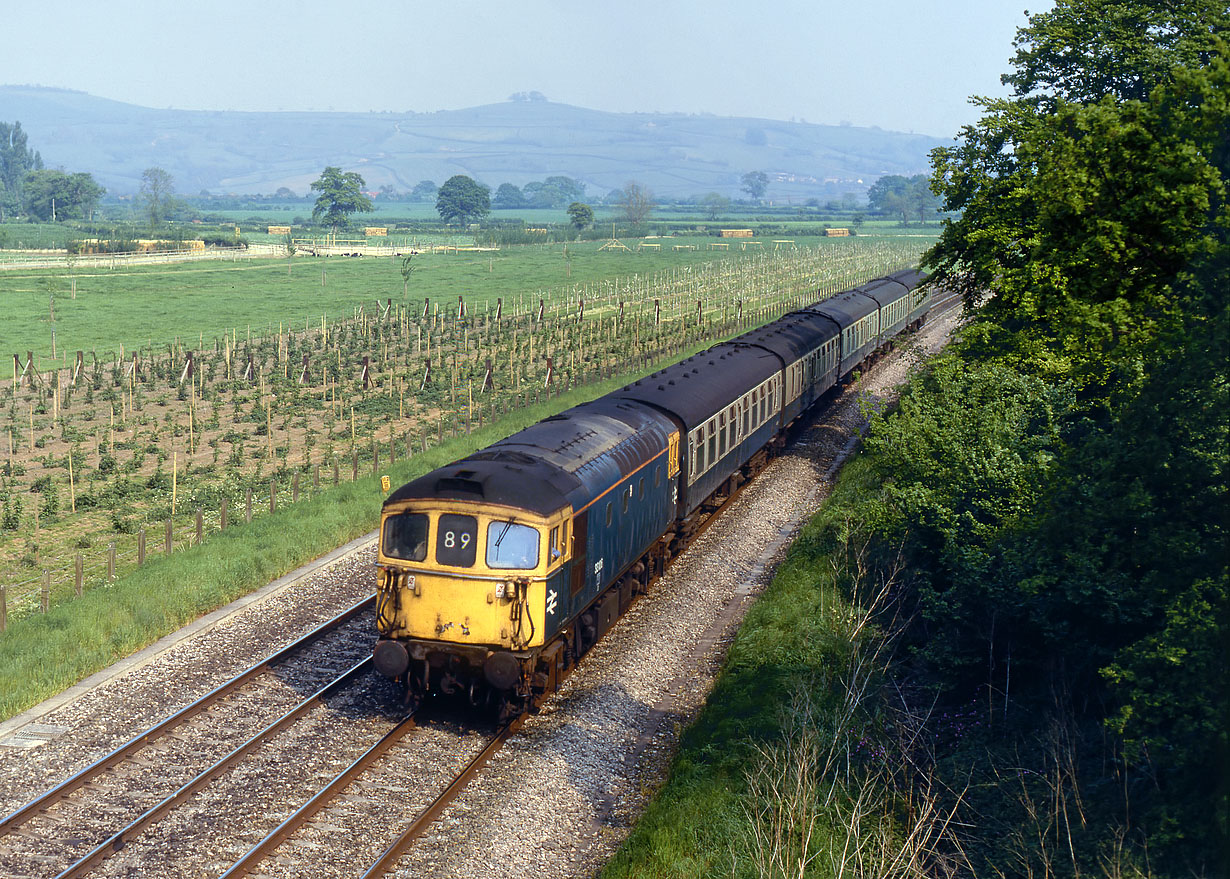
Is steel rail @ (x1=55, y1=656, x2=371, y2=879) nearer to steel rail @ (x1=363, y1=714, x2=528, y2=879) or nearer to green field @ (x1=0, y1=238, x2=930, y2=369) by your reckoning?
steel rail @ (x1=363, y1=714, x2=528, y2=879)

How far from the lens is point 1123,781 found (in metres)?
13.5

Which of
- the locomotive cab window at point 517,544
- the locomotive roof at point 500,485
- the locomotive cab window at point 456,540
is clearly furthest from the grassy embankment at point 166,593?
the locomotive cab window at point 517,544

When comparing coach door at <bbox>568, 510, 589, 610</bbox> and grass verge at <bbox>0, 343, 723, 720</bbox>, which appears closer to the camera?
coach door at <bbox>568, 510, 589, 610</bbox>

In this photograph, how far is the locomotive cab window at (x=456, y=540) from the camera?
16.8 m

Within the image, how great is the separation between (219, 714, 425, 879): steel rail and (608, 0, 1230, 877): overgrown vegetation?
4338mm

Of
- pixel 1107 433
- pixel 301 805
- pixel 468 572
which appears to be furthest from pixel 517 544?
pixel 1107 433

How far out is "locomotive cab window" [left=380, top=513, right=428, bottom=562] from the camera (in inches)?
670

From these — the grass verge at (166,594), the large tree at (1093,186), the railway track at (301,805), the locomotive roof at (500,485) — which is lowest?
the railway track at (301,805)

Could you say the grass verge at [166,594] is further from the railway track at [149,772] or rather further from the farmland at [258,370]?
the railway track at [149,772]

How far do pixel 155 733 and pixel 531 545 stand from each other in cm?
649

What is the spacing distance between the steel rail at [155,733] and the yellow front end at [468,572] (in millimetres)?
3553

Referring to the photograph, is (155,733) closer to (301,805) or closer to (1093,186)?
(301,805)

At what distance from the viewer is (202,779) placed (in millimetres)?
15570

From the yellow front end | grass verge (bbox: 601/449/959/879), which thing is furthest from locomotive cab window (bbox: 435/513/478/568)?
grass verge (bbox: 601/449/959/879)
